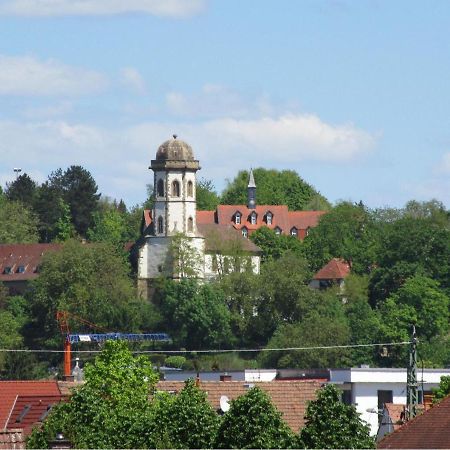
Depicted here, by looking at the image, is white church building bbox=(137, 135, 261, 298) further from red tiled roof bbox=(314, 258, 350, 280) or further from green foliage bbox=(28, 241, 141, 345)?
green foliage bbox=(28, 241, 141, 345)

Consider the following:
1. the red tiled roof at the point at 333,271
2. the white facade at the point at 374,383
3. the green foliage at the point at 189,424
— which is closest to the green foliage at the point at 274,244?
the red tiled roof at the point at 333,271

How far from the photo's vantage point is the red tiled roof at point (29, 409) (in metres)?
64.3

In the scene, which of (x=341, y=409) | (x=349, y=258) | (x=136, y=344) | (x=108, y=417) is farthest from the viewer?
(x=349, y=258)

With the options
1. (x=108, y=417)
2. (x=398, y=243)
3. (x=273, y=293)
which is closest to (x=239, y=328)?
(x=273, y=293)

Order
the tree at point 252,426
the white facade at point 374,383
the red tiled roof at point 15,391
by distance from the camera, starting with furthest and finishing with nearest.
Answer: the white facade at point 374,383
the red tiled roof at point 15,391
the tree at point 252,426

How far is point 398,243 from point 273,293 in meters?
11.4

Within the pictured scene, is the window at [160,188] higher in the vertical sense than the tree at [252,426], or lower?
higher

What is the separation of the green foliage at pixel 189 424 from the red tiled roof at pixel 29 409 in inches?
510

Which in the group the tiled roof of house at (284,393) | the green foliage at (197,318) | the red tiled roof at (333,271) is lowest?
the tiled roof of house at (284,393)

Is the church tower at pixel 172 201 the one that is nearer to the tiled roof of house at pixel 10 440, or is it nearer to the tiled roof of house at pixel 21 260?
the tiled roof of house at pixel 21 260

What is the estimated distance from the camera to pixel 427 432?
46.1 meters

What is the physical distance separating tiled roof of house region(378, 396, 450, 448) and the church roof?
136 meters

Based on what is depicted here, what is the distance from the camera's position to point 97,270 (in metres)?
166

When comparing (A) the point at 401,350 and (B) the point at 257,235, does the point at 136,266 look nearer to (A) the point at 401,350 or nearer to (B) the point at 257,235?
(B) the point at 257,235
